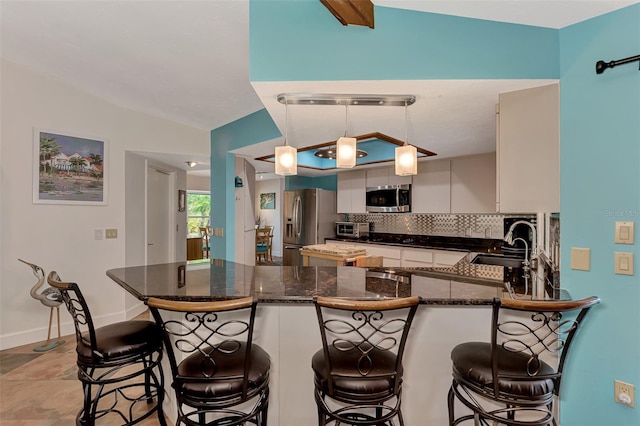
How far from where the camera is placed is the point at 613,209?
1.50 meters

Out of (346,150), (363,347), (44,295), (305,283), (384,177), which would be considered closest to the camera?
(363,347)

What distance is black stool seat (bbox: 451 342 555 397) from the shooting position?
1217 millimetres

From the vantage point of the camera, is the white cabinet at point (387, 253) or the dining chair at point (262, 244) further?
the dining chair at point (262, 244)

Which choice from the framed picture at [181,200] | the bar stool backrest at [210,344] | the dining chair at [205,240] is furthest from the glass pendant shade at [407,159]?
the dining chair at [205,240]

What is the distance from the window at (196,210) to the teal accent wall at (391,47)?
7.24 meters

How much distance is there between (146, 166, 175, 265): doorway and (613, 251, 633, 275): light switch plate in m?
4.77

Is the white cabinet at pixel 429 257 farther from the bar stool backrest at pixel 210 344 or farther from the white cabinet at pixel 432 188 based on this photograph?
the bar stool backrest at pixel 210 344

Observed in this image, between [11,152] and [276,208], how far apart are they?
592 cm

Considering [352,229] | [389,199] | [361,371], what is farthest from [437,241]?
[361,371]

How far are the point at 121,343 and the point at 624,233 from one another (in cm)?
261

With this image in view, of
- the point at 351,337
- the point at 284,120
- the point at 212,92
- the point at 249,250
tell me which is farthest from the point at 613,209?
the point at 249,250

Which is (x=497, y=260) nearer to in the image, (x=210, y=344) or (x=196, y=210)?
(x=210, y=344)

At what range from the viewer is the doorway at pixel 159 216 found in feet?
14.1

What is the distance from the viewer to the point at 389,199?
4672 mm
